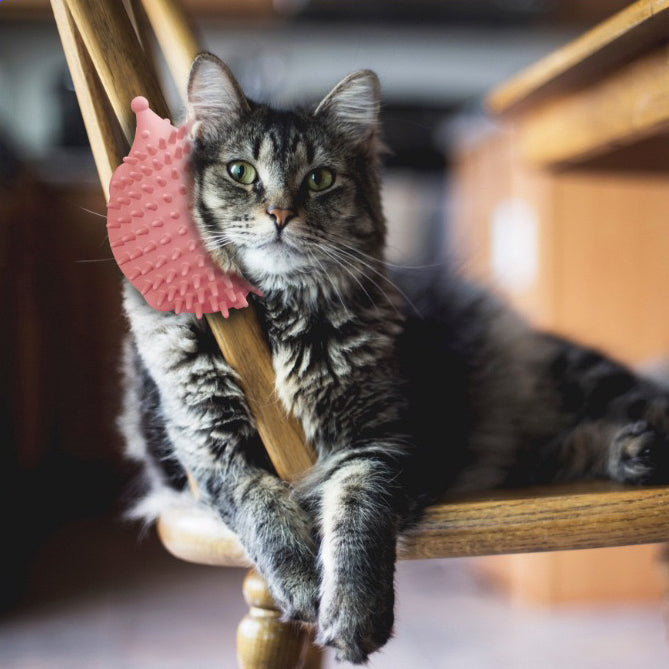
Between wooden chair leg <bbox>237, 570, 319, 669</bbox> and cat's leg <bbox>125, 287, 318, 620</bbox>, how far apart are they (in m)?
0.11

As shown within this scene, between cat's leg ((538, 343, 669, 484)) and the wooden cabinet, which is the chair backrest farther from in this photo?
the wooden cabinet

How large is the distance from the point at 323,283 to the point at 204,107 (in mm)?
210

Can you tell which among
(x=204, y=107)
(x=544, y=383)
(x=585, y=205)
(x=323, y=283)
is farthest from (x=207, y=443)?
(x=585, y=205)

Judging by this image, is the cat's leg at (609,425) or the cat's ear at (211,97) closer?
the cat's ear at (211,97)

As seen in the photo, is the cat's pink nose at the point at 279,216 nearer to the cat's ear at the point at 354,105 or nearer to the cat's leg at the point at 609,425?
the cat's ear at the point at 354,105

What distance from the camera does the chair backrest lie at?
0.63 metres

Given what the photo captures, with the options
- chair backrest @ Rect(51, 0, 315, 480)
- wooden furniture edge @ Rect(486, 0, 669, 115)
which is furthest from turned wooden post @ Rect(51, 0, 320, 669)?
wooden furniture edge @ Rect(486, 0, 669, 115)

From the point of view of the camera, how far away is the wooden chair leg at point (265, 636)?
813 millimetres

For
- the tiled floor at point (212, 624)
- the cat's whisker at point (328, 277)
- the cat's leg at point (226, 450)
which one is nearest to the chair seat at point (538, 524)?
the cat's leg at point (226, 450)

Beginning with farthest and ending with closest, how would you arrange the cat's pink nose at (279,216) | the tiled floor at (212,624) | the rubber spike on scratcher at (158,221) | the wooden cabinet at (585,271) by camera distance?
the wooden cabinet at (585,271) < the tiled floor at (212,624) < the cat's pink nose at (279,216) < the rubber spike on scratcher at (158,221)

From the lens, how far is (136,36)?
2.19ft

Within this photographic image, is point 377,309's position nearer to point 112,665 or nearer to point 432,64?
point 112,665

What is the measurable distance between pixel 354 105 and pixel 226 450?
38 centimetres

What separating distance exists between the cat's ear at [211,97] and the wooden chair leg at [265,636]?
0.47 meters
